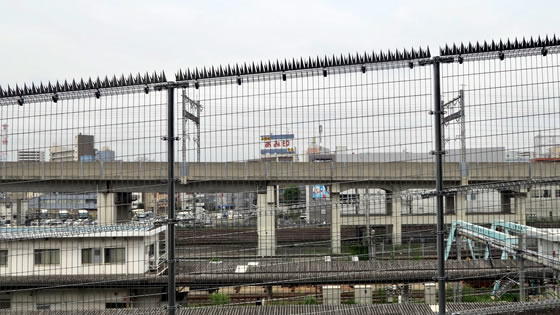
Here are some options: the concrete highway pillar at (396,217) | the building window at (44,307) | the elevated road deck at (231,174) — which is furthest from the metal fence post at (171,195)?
the building window at (44,307)

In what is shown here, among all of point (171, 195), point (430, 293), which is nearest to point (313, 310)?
point (430, 293)

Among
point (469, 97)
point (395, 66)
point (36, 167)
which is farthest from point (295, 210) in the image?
point (36, 167)

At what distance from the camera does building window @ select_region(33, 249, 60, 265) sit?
17.2ft

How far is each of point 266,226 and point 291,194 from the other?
429mm

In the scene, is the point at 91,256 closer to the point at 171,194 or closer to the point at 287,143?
the point at 171,194

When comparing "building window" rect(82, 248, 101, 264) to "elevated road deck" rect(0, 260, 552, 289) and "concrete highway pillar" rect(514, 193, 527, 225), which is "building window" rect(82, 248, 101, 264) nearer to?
"elevated road deck" rect(0, 260, 552, 289)

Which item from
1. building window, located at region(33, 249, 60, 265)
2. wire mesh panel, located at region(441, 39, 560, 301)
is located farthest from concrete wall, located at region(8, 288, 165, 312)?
wire mesh panel, located at region(441, 39, 560, 301)

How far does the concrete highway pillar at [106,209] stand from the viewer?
4.99m

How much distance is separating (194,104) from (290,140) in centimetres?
94

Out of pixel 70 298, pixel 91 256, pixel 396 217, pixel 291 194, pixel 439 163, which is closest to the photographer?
pixel 439 163

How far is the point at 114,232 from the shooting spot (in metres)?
6.24

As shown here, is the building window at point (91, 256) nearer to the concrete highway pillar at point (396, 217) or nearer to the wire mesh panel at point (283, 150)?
the wire mesh panel at point (283, 150)

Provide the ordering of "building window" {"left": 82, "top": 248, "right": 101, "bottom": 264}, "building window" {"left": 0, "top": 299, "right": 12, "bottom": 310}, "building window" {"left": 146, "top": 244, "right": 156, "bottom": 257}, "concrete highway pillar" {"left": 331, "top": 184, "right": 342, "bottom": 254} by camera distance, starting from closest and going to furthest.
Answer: "concrete highway pillar" {"left": 331, "top": 184, "right": 342, "bottom": 254} < "building window" {"left": 0, "top": 299, "right": 12, "bottom": 310} < "building window" {"left": 82, "top": 248, "right": 101, "bottom": 264} < "building window" {"left": 146, "top": 244, "right": 156, "bottom": 257}

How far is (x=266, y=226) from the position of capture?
484 centimetres
